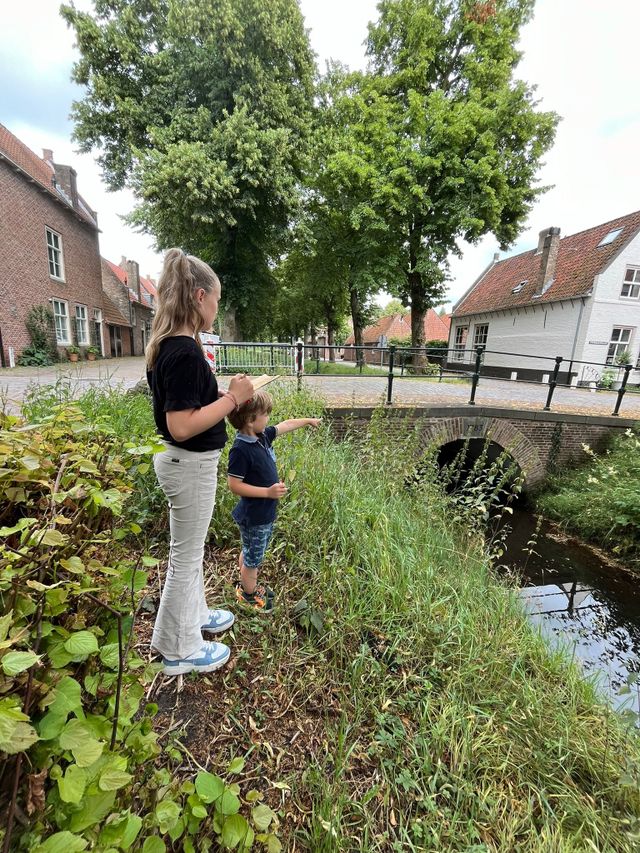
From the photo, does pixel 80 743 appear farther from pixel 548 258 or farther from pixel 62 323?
pixel 548 258

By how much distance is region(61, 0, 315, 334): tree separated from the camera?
1112 centimetres

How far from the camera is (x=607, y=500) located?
6555 mm

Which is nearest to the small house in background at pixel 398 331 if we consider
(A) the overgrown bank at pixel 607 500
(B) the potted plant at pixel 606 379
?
(B) the potted plant at pixel 606 379

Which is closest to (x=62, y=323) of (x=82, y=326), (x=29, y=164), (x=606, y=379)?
(x=82, y=326)

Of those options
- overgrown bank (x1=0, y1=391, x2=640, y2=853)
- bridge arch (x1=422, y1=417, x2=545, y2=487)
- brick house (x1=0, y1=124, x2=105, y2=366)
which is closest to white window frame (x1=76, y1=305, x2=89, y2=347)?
brick house (x1=0, y1=124, x2=105, y2=366)

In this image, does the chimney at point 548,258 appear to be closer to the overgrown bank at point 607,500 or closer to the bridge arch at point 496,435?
the overgrown bank at point 607,500

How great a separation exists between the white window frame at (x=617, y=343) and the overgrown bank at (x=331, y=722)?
55.8 ft

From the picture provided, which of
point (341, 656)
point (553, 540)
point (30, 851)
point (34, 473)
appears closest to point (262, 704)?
point (341, 656)

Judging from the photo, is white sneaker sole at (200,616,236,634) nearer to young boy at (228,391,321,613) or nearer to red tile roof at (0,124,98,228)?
young boy at (228,391,321,613)

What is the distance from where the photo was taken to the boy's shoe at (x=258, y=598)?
206 centimetres

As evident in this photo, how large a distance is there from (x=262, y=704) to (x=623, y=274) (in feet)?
62.7

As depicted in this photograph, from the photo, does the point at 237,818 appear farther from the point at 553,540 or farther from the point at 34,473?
the point at 553,540

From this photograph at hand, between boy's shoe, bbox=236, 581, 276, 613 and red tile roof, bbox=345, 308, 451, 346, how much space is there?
36.2 m

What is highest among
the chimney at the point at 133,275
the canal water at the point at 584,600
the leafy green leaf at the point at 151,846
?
the chimney at the point at 133,275
